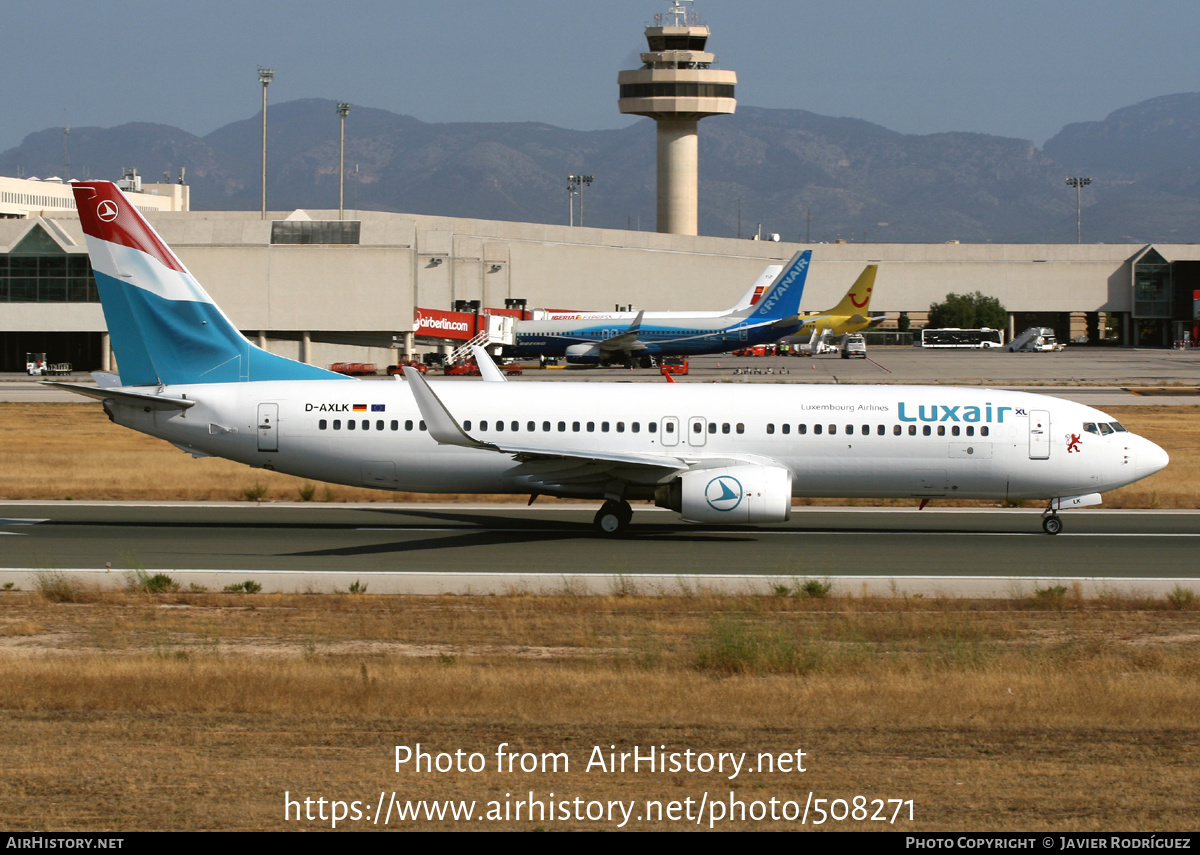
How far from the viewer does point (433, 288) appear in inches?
4801

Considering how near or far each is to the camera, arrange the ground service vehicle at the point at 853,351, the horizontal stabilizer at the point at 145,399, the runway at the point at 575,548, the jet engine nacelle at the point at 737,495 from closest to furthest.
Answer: the runway at the point at 575,548 < the jet engine nacelle at the point at 737,495 < the horizontal stabilizer at the point at 145,399 < the ground service vehicle at the point at 853,351

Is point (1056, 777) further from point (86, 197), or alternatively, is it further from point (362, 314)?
point (362, 314)

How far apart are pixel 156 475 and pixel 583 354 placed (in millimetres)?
58334

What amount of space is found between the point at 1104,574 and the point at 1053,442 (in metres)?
4.95

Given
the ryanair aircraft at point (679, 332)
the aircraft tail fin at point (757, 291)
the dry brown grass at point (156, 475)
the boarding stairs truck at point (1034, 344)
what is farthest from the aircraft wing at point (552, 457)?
the boarding stairs truck at point (1034, 344)

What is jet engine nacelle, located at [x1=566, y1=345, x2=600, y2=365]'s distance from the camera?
94812 millimetres

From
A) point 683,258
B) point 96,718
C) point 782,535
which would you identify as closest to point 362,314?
point 683,258

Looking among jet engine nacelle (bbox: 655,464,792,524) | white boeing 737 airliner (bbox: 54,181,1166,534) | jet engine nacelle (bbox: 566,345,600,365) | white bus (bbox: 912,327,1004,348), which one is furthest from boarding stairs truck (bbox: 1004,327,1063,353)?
jet engine nacelle (bbox: 655,464,792,524)

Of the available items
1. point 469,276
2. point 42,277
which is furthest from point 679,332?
point 42,277

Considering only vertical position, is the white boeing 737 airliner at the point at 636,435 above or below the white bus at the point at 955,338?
below

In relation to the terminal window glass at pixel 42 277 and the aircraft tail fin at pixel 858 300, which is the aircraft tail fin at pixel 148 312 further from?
the aircraft tail fin at pixel 858 300

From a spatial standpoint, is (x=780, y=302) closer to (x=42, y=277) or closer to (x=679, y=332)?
(x=679, y=332)

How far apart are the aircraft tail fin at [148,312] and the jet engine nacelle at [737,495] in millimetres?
10966

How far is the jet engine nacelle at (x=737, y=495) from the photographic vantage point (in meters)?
26.5
